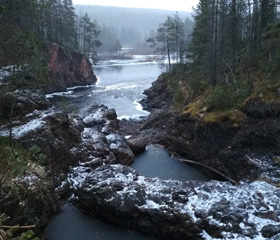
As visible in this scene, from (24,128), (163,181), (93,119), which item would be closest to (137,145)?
(93,119)

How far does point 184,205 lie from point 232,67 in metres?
21.8

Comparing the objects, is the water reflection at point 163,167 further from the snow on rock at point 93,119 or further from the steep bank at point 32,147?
the snow on rock at point 93,119

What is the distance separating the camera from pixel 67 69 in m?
66.5

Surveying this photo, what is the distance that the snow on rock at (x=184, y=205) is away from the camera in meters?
14.1

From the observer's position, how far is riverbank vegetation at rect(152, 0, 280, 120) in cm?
2530

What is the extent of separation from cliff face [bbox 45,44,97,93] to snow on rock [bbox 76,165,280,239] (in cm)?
4291

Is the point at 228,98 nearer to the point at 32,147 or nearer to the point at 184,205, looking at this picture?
the point at 184,205

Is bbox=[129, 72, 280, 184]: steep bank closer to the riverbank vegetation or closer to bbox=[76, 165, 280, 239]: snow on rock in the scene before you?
the riverbank vegetation

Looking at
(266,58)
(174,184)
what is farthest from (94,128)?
(266,58)

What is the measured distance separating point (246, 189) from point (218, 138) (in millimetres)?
8384

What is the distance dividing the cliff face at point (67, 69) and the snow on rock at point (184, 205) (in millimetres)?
42913

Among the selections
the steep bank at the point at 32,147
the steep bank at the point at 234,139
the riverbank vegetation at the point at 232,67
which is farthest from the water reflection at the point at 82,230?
the riverbank vegetation at the point at 232,67

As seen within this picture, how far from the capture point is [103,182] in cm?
1711

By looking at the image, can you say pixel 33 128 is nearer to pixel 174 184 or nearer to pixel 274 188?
pixel 174 184
